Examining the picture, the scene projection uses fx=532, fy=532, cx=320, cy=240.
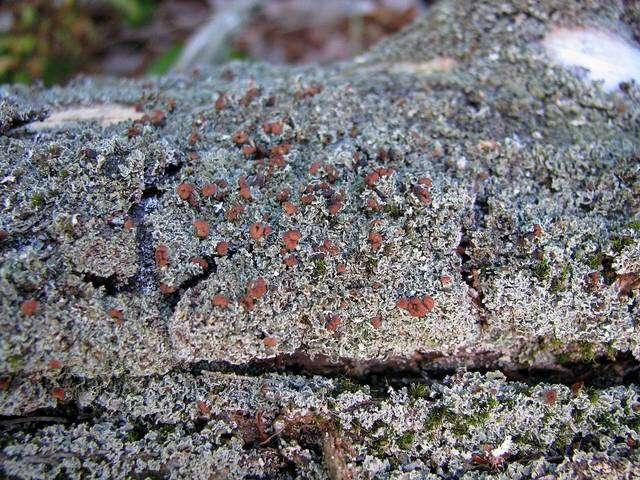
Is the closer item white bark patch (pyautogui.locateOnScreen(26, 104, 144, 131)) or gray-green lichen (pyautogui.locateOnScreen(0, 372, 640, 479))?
gray-green lichen (pyautogui.locateOnScreen(0, 372, 640, 479))

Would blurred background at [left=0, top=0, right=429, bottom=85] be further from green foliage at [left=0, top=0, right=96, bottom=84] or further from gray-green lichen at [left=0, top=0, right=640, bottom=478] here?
gray-green lichen at [left=0, top=0, right=640, bottom=478]

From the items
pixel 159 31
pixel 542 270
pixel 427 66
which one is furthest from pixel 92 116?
pixel 159 31

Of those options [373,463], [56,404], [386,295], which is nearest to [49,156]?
[56,404]

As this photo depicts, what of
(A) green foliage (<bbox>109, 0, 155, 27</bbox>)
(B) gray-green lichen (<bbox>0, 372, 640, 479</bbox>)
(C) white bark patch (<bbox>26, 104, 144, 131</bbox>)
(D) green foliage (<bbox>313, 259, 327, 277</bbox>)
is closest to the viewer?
(B) gray-green lichen (<bbox>0, 372, 640, 479</bbox>)

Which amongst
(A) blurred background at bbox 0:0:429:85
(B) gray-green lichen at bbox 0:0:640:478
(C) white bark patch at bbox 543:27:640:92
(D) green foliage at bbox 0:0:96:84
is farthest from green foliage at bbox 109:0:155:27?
(C) white bark patch at bbox 543:27:640:92

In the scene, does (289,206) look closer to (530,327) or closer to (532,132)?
(530,327)

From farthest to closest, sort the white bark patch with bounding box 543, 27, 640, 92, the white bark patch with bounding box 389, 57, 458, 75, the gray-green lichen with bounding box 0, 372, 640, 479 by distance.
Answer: the white bark patch with bounding box 389, 57, 458, 75
the white bark patch with bounding box 543, 27, 640, 92
the gray-green lichen with bounding box 0, 372, 640, 479

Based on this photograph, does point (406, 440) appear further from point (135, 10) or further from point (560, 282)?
point (135, 10)
